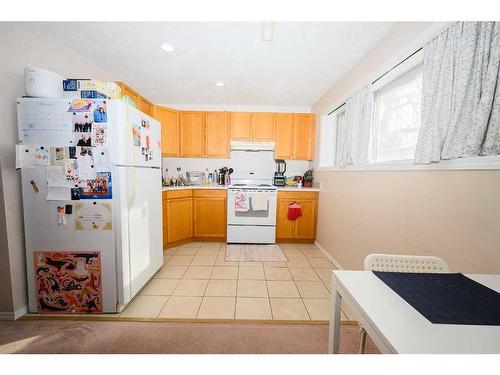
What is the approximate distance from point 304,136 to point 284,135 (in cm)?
38

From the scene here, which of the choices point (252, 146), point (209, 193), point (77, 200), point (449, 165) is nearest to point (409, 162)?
point (449, 165)

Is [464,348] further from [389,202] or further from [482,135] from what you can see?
[389,202]

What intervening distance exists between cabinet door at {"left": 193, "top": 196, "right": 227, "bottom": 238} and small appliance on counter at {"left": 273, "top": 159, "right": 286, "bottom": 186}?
1.05 metres

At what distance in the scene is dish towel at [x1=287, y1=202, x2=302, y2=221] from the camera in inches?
139

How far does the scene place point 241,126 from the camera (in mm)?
3865

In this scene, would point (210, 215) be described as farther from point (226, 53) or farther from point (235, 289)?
point (226, 53)

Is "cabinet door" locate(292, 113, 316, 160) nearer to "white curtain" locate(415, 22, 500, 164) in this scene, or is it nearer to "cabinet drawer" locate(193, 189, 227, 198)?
"cabinet drawer" locate(193, 189, 227, 198)

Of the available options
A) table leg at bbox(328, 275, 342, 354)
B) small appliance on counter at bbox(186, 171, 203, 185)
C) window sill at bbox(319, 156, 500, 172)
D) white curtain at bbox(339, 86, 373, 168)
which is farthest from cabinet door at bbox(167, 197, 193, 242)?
table leg at bbox(328, 275, 342, 354)

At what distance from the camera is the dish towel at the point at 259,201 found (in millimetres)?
3451

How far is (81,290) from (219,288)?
119 centimetres

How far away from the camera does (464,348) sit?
1.63 feet
